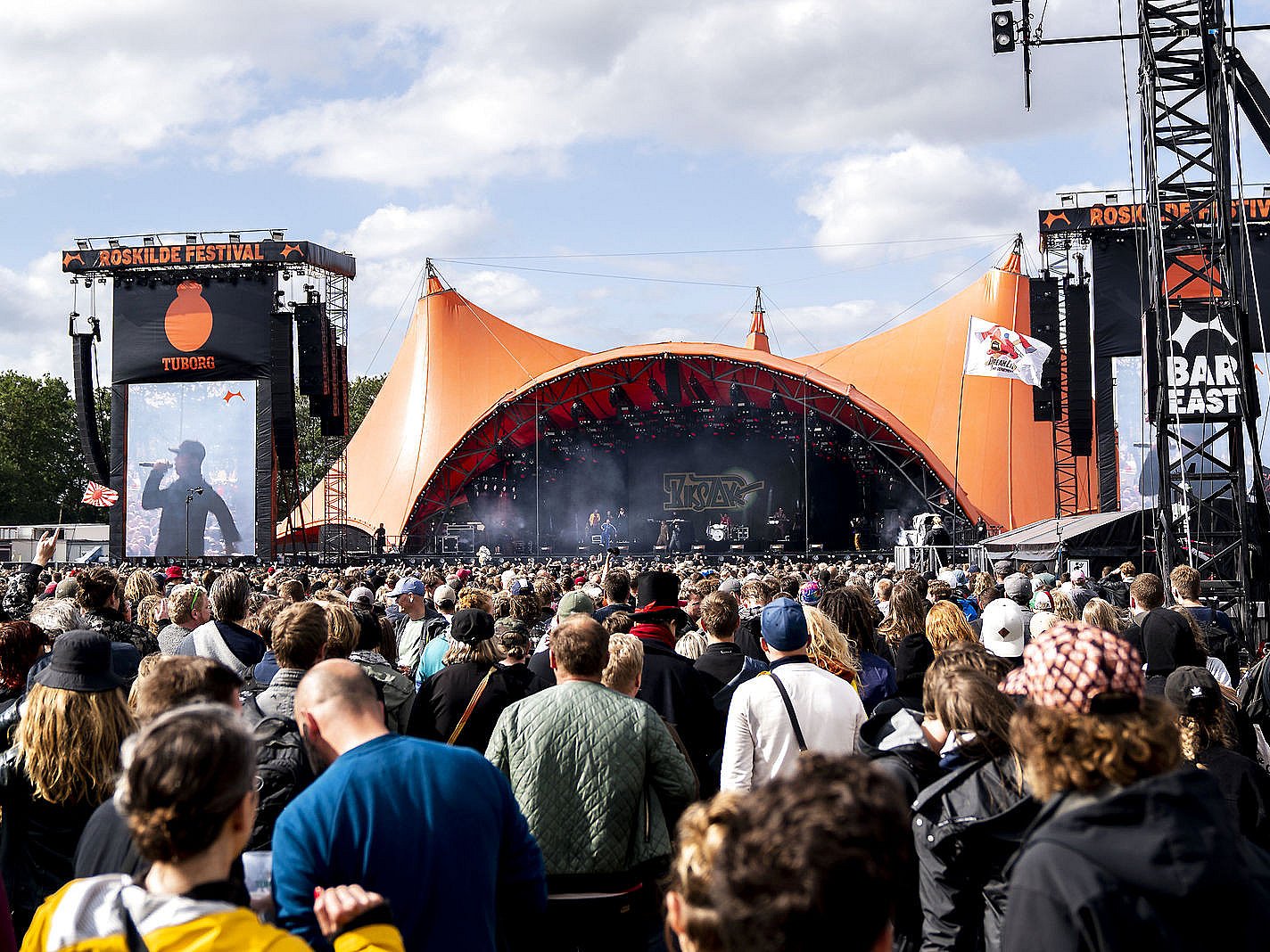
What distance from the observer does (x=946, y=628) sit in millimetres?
5234

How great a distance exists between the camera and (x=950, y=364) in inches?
1323

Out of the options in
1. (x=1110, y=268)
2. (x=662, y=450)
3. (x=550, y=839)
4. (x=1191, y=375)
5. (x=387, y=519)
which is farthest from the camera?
(x=662, y=450)

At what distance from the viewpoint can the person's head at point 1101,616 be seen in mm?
5977

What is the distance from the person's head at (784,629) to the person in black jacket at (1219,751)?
4.01 ft

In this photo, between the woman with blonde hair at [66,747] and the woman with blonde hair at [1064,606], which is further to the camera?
the woman with blonde hair at [1064,606]

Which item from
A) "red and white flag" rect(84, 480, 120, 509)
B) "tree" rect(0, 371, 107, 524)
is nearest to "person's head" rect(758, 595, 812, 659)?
"red and white flag" rect(84, 480, 120, 509)

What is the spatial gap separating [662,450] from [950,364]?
8.88 meters

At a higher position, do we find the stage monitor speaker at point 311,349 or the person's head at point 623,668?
the stage monitor speaker at point 311,349

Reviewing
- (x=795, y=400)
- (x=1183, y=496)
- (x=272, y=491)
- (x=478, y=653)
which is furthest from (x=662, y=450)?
(x=478, y=653)

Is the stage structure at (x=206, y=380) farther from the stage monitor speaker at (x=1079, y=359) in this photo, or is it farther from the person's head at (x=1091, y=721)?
the person's head at (x=1091, y=721)

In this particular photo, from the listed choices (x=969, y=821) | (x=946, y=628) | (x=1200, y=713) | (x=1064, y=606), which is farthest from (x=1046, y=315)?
(x=969, y=821)

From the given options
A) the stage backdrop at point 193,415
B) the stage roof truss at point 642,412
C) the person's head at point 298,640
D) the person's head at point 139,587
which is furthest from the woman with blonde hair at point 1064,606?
the stage backdrop at point 193,415

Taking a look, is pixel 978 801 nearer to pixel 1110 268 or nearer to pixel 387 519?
pixel 1110 268

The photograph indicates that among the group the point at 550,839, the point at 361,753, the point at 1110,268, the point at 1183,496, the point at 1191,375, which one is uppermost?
the point at 1110,268
